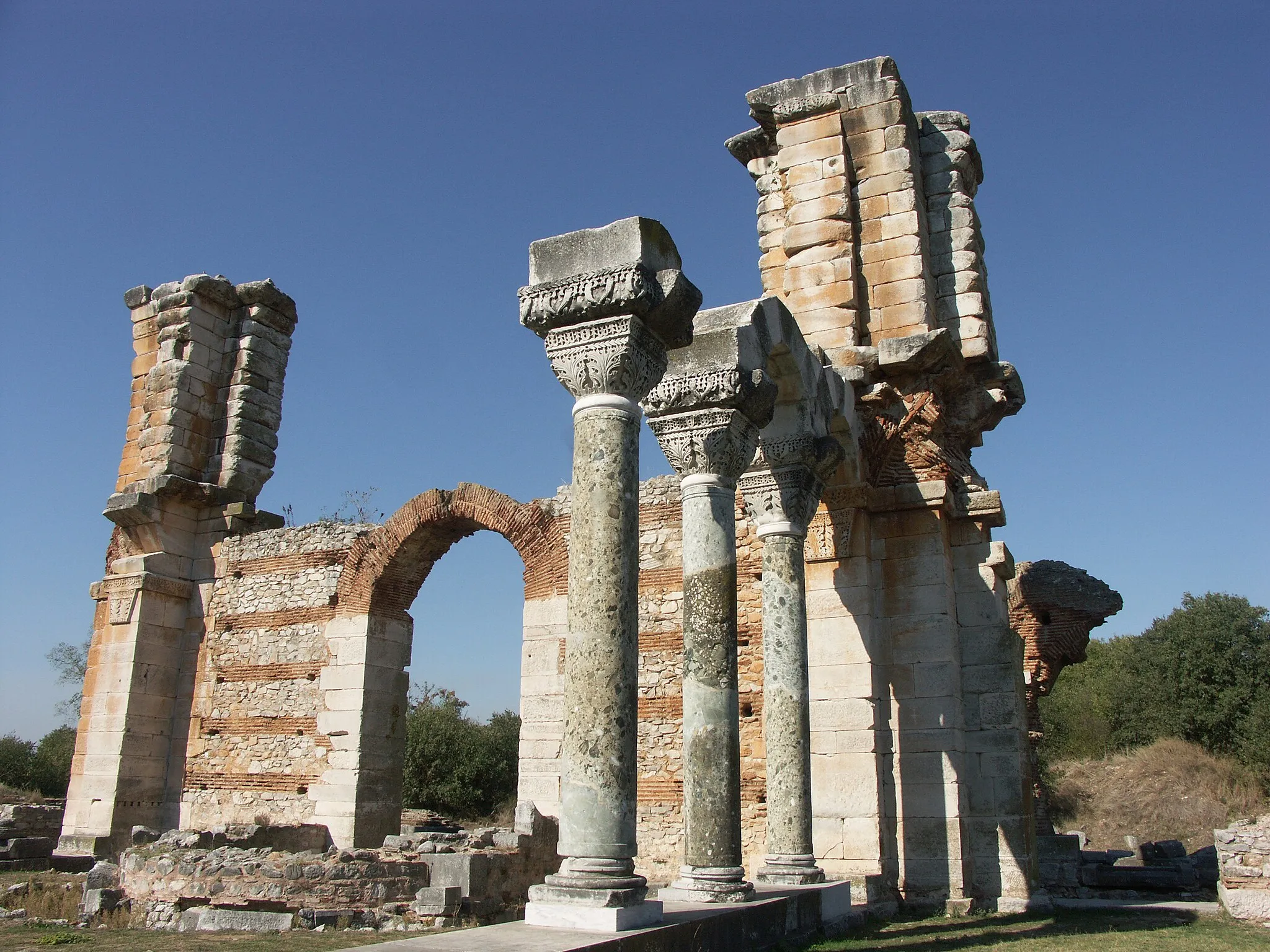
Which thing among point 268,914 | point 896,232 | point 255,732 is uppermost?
point 896,232

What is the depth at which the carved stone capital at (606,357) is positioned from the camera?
646 centimetres

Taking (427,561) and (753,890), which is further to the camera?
(427,561)

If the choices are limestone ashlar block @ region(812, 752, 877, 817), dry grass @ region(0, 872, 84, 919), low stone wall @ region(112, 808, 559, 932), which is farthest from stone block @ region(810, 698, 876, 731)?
dry grass @ region(0, 872, 84, 919)

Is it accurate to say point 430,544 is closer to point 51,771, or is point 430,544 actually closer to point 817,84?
point 817,84

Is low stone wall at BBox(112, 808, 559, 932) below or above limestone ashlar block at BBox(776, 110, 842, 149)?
below

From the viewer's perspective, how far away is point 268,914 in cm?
903

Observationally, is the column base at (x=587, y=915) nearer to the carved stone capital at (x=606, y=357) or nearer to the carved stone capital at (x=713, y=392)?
the carved stone capital at (x=606, y=357)

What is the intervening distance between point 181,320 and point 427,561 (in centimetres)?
594

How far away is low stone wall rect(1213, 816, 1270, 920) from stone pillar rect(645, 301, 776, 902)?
18.2 ft

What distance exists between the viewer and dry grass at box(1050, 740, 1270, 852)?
76.6ft

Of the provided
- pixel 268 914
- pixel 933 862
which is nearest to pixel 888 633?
pixel 933 862

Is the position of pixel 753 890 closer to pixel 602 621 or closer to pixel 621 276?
pixel 602 621

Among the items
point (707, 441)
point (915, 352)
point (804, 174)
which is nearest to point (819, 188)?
point (804, 174)

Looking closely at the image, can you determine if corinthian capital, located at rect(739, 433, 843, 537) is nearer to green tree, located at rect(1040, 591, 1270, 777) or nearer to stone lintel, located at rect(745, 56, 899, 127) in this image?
stone lintel, located at rect(745, 56, 899, 127)
